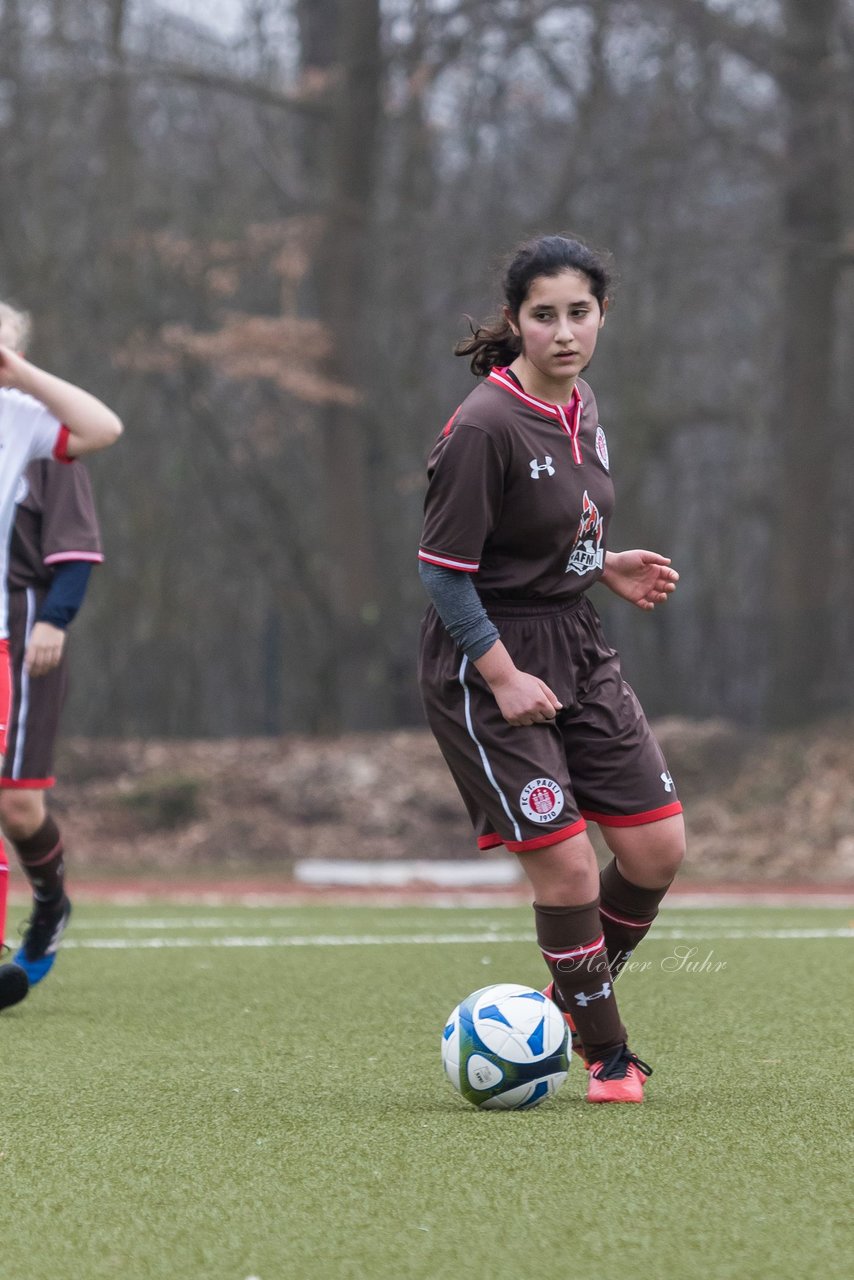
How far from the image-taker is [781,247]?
16.5m

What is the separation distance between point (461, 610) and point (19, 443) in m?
1.64

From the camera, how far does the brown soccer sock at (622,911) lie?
174 inches

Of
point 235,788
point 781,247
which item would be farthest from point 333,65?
point 235,788

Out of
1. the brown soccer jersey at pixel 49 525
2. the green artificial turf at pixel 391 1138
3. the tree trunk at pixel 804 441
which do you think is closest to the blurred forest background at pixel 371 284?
the tree trunk at pixel 804 441

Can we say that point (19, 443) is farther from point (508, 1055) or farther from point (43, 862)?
point (508, 1055)

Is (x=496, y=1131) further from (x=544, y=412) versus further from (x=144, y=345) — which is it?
(x=144, y=345)

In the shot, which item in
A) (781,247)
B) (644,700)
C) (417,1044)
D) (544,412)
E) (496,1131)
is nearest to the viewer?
(496,1131)

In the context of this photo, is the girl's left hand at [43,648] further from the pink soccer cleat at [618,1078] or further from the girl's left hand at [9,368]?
the pink soccer cleat at [618,1078]

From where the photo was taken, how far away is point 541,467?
4.11 meters

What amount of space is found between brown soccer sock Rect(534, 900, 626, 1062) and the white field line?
363cm

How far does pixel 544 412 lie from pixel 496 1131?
1689 mm

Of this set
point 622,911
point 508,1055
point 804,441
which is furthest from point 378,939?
point 804,441

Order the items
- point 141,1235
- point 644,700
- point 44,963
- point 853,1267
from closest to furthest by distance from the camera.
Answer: point 853,1267, point 141,1235, point 44,963, point 644,700

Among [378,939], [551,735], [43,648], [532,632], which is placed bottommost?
[378,939]
